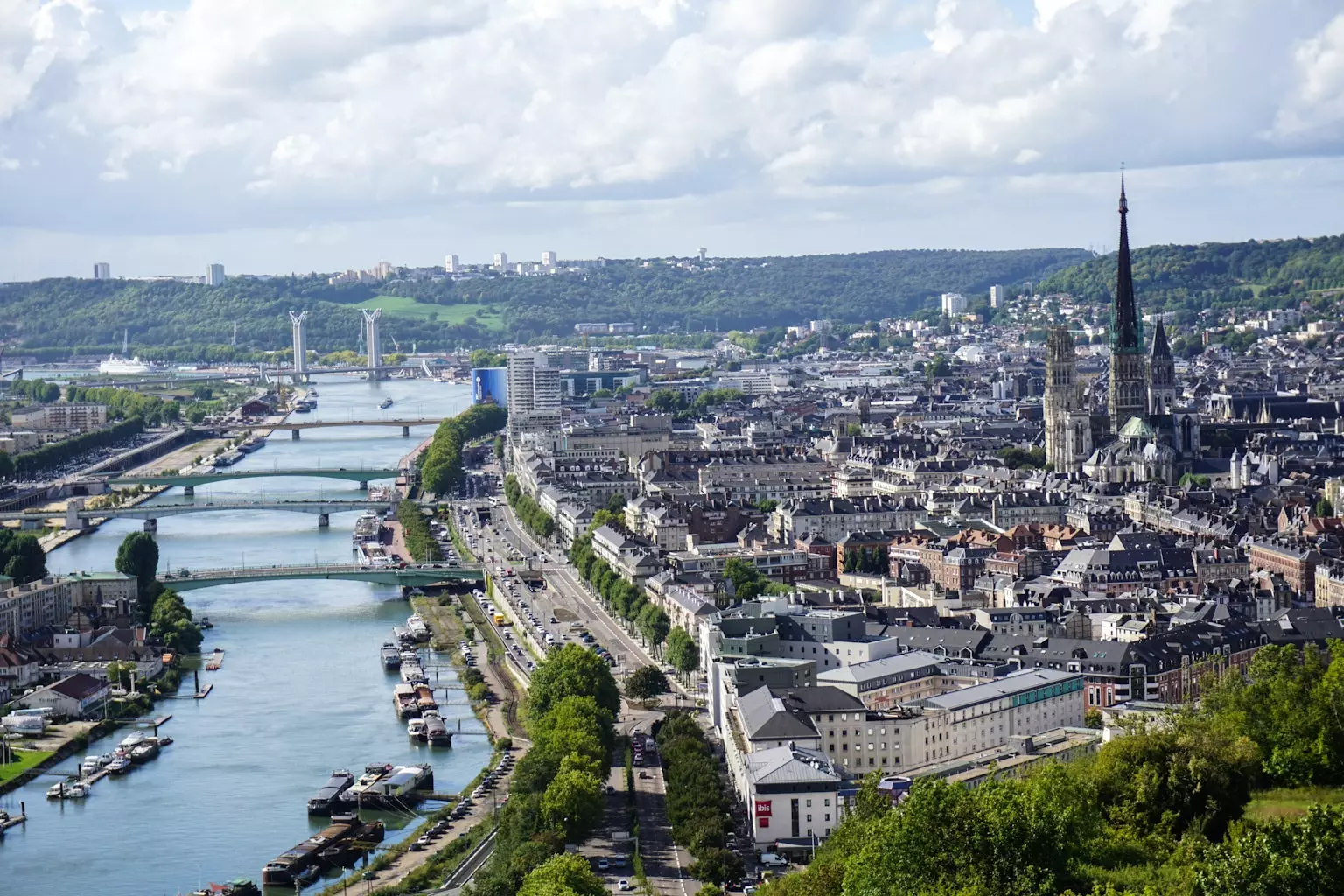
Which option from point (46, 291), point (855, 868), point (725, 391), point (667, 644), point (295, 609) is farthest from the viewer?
point (46, 291)

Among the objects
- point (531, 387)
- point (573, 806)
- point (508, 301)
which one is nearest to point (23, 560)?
point (573, 806)

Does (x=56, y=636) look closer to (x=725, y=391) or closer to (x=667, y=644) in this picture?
(x=667, y=644)

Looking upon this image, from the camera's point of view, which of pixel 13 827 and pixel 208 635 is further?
pixel 208 635

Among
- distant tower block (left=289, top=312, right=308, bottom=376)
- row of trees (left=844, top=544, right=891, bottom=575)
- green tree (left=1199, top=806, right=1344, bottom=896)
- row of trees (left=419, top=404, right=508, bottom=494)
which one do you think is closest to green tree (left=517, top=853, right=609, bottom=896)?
green tree (left=1199, top=806, right=1344, bottom=896)

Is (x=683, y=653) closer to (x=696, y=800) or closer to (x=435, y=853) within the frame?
(x=696, y=800)

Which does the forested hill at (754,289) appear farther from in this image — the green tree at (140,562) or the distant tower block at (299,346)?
the green tree at (140,562)

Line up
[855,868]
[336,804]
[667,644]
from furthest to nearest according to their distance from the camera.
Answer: [667,644]
[336,804]
[855,868]

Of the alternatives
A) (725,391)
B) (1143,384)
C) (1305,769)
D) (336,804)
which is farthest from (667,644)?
(725,391)

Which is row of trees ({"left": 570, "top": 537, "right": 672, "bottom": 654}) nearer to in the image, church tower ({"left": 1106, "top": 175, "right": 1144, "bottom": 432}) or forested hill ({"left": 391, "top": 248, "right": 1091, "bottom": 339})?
church tower ({"left": 1106, "top": 175, "right": 1144, "bottom": 432})
